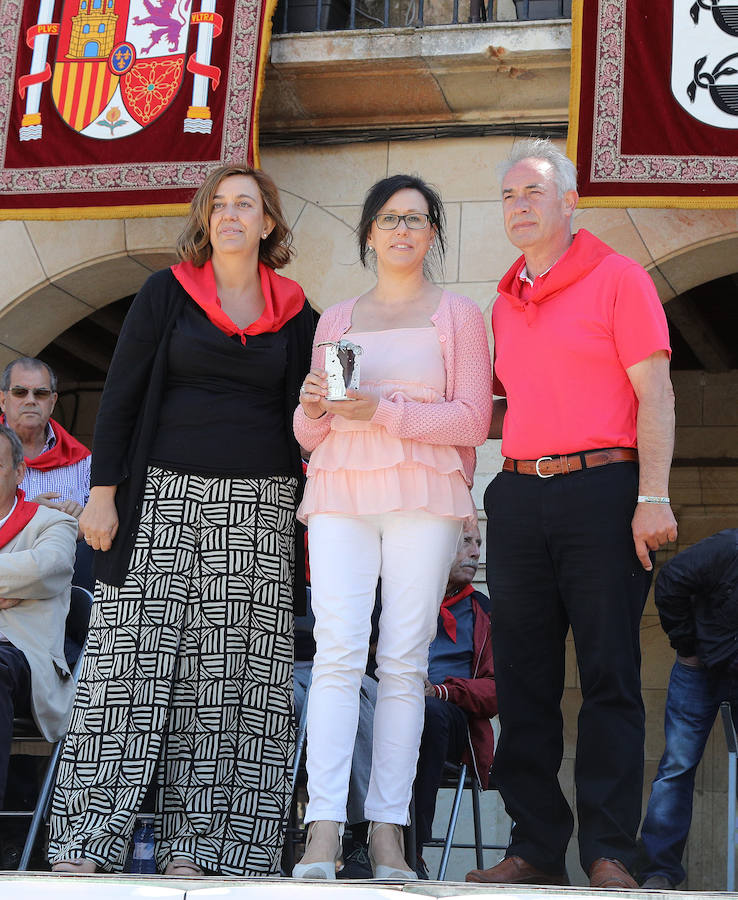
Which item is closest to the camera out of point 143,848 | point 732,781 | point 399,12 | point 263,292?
point 263,292

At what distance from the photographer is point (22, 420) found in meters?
5.89

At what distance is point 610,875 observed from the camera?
10.4 feet

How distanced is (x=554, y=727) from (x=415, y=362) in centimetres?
105

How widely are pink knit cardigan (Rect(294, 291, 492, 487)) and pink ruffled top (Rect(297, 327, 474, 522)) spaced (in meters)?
0.03

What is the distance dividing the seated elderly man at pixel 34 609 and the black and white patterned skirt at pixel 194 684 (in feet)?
2.61

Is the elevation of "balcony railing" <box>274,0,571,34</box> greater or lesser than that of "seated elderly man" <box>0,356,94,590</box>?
greater

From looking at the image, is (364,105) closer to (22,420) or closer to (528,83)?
(528,83)

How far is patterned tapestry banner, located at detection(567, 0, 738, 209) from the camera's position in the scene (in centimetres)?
611

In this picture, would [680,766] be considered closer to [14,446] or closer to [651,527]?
[651,527]

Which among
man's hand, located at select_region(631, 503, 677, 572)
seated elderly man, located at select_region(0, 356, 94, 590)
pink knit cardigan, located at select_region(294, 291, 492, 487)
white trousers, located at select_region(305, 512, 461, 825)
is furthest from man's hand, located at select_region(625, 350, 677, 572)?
seated elderly man, located at select_region(0, 356, 94, 590)

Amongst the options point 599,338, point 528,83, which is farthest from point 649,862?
point 528,83

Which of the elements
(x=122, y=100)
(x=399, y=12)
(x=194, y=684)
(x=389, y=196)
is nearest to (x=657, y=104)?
(x=399, y=12)

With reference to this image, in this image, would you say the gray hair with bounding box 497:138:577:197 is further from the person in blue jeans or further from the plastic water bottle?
the plastic water bottle

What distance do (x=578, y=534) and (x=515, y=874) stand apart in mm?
892
